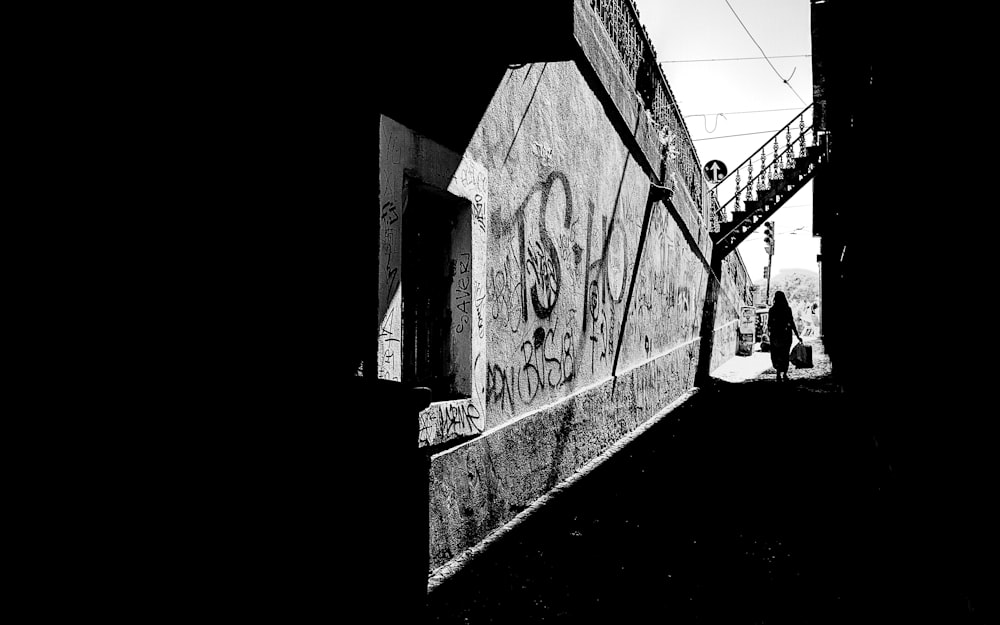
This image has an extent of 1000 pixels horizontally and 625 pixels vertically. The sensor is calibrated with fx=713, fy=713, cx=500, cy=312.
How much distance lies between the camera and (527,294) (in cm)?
535

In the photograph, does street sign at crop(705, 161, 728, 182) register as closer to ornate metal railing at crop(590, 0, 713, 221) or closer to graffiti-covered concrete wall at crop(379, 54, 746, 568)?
ornate metal railing at crop(590, 0, 713, 221)

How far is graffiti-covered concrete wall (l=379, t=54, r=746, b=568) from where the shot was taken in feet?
13.1

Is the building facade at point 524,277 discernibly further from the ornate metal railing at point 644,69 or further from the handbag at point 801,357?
the handbag at point 801,357

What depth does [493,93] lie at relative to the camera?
15.5 ft

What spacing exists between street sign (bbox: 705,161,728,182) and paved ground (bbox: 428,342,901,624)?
12.1 m

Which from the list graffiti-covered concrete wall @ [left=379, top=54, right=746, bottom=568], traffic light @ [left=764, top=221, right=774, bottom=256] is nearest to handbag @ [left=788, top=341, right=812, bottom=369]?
graffiti-covered concrete wall @ [left=379, top=54, right=746, bottom=568]

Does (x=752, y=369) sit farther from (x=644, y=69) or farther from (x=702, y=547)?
(x=702, y=547)

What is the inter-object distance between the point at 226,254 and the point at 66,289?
2.23 ft

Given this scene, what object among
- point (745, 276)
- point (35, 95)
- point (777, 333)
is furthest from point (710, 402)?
point (745, 276)

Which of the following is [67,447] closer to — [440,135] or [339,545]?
[339,545]

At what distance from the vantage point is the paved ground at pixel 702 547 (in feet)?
10.8

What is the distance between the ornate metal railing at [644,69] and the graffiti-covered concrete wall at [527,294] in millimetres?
1092

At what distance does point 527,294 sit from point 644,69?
18.2ft

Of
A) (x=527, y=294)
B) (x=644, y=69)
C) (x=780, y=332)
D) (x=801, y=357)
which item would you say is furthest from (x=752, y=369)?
(x=527, y=294)
